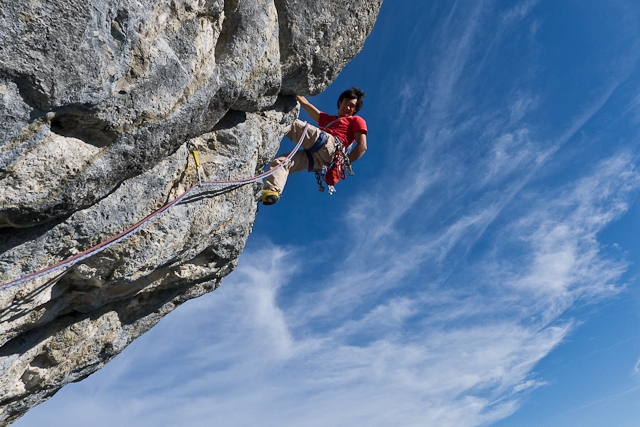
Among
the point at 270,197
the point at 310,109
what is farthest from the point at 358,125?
the point at 270,197

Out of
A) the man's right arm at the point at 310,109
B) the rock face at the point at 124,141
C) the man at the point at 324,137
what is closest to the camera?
the rock face at the point at 124,141

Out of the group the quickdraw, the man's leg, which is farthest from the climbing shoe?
the quickdraw

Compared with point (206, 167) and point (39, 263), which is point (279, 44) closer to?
point (206, 167)

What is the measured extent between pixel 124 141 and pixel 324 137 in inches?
166

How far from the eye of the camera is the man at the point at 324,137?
7738 millimetres

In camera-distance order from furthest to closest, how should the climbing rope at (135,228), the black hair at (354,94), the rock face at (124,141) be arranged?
1. the black hair at (354,94)
2. the climbing rope at (135,228)
3. the rock face at (124,141)

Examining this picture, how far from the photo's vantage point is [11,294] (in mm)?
4902

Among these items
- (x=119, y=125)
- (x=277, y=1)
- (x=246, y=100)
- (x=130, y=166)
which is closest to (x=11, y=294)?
(x=130, y=166)

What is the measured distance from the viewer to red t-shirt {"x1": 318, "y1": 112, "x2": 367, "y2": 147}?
8.30 meters

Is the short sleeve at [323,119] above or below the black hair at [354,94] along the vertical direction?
below

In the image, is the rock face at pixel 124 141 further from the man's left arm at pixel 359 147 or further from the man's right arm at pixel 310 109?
the man's left arm at pixel 359 147

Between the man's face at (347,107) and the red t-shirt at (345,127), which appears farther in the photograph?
the man's face at (347,107)

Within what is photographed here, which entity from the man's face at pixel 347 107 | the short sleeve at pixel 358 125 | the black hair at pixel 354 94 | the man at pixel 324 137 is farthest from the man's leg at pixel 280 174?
the black hair at pixel 354 94

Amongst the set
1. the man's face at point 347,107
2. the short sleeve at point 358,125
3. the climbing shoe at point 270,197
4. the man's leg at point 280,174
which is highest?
the man's face at point 347,107
